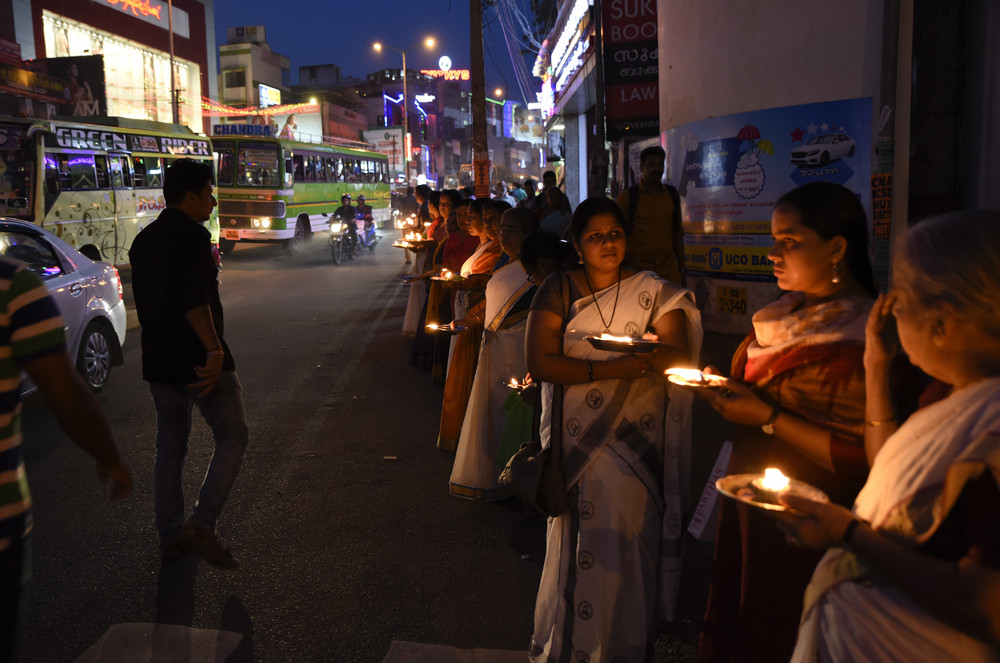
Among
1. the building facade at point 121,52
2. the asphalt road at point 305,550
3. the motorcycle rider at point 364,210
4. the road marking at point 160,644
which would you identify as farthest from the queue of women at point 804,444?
the building facade at point 121,52

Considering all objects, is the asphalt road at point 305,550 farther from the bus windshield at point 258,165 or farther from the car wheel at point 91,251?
the bus windshield at point 258,165

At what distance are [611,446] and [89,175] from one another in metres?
15.9

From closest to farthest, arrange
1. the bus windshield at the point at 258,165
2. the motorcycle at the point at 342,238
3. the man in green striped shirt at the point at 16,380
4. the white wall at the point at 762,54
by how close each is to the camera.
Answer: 1. the man in green striped shirt at the point at 16,380
2. the white wall at the point at 762,54
3. the motorcycle at the point at 342,238
4. the bus windshield at the point at 258,165

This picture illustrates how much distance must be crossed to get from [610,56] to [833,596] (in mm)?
10678

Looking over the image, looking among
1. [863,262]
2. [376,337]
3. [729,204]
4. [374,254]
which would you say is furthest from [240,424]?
[374,254]

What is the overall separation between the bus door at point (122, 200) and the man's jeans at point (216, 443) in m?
14.5

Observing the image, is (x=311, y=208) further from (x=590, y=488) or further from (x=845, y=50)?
(x=590, y=488)

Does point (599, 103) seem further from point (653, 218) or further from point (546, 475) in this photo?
point (546, 475)

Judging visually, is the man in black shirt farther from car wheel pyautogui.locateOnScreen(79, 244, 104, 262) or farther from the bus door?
the bus door

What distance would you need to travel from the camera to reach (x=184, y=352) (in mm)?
3760

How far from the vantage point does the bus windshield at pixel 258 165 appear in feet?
75.7

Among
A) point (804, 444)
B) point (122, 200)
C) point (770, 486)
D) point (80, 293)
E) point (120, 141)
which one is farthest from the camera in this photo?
point (120, 141)

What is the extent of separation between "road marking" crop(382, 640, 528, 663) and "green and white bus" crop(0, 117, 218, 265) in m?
13.4

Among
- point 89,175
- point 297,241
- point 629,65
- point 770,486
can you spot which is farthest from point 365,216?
point 770,486
